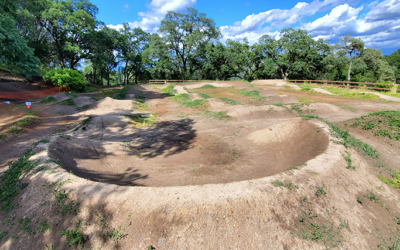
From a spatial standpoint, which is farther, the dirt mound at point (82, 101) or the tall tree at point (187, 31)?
the tall tree at point (187, 31)

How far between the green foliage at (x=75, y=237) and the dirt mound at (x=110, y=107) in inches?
545

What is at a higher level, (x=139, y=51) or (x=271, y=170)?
(x=139, y=51)

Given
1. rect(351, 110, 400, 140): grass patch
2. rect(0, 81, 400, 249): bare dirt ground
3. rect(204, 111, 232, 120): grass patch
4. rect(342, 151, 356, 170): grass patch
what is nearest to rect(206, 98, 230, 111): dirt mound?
rect(204, 111, 232, 120): grass patch

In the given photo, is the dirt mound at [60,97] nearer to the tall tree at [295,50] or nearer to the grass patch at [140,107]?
the grass patch at [140,107]

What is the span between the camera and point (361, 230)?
4203mm

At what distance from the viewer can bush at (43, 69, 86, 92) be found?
73.7 feet

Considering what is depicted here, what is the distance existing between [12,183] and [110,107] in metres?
12.9

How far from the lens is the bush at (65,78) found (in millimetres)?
22453

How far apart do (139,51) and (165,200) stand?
44303 mm

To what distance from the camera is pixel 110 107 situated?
55.7 ft

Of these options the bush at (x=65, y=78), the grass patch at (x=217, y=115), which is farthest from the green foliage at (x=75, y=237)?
the bush at (x=65, y=78)

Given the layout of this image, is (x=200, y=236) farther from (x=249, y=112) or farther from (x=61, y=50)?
(x=61, y=50)

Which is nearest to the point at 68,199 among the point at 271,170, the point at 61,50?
the point at 271,170

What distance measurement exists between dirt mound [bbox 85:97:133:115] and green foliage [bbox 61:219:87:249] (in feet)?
45.4
